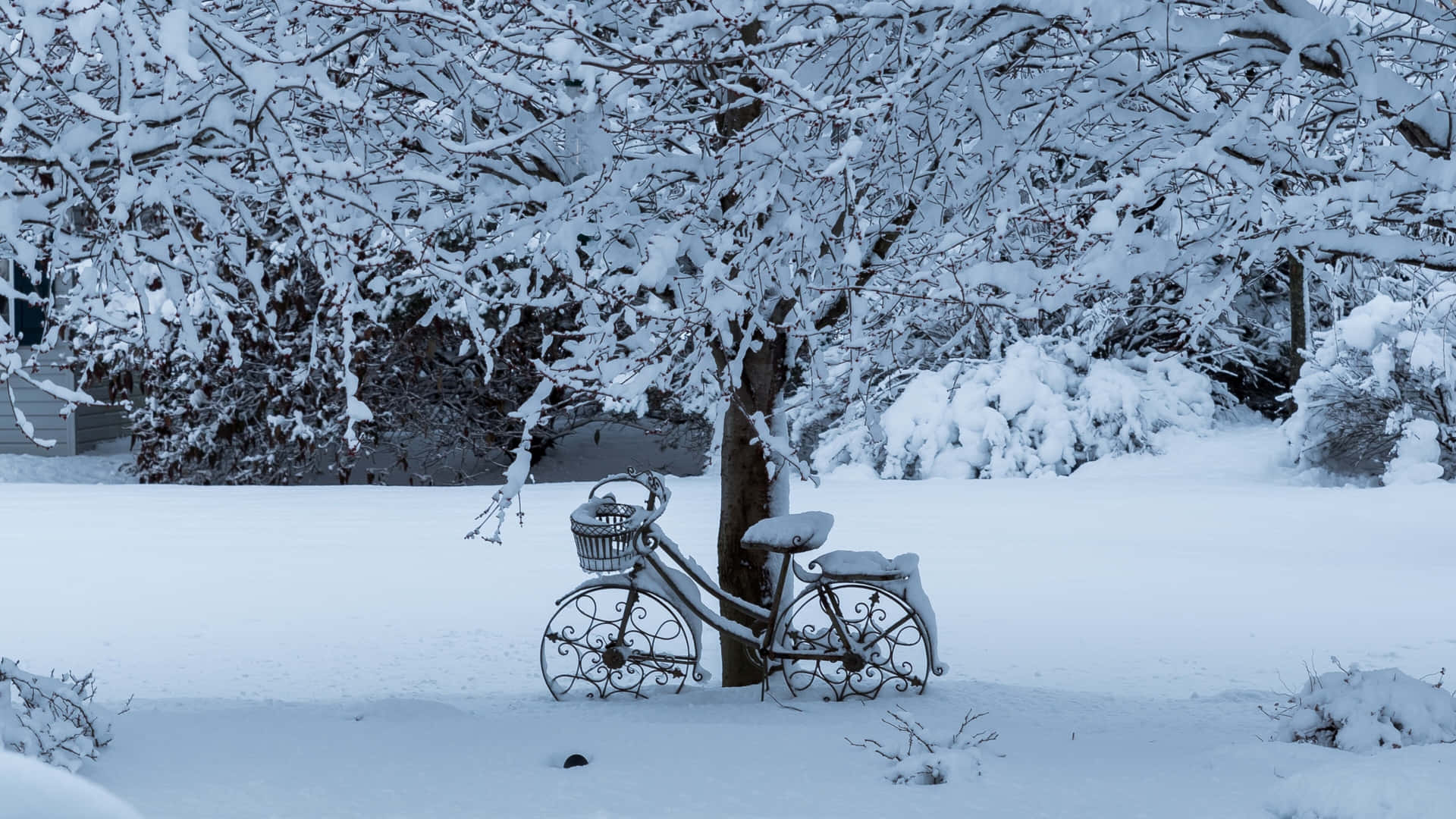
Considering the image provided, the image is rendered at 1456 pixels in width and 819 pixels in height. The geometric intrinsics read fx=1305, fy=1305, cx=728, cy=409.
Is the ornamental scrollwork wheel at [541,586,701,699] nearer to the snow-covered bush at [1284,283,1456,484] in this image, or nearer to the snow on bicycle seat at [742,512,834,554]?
the snow on bicycle seat at [742,512,834,554]

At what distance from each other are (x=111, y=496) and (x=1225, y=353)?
11303mm

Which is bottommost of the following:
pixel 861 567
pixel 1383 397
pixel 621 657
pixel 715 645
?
pixel 715 645

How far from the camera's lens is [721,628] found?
226 inches

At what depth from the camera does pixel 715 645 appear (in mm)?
7719

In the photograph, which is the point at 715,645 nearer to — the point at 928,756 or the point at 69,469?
the point at 928,756

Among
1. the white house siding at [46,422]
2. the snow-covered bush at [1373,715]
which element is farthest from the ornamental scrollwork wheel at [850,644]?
the white house siding at [46,422]

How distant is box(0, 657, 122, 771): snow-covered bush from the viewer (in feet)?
13.1

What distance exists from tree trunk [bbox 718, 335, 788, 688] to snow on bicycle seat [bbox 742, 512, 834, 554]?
1.66 feet

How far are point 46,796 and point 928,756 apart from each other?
10.1ft

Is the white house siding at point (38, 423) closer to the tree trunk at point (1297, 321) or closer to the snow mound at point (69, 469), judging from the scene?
the snow mound at point (69, 469)

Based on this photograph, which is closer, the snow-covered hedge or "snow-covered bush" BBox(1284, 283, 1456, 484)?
"snow-covered bush" BBox(1284, 283, 1456, 484)

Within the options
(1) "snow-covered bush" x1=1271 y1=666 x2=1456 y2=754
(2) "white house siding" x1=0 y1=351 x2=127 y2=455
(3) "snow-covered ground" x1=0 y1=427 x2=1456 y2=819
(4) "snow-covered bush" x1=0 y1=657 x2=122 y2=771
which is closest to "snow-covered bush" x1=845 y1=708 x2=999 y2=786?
(3) "snow-covered ground" x1=0 y1=427 x2=1456 y2=819

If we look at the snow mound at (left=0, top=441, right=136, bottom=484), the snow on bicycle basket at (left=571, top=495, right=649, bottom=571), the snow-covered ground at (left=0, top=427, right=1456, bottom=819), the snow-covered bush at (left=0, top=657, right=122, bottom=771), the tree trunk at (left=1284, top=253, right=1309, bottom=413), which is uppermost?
the tree trunk at (left=1284, top=253, right=1309, bottom=413)

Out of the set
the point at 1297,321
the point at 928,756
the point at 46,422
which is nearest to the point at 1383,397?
the point at 1297,321
